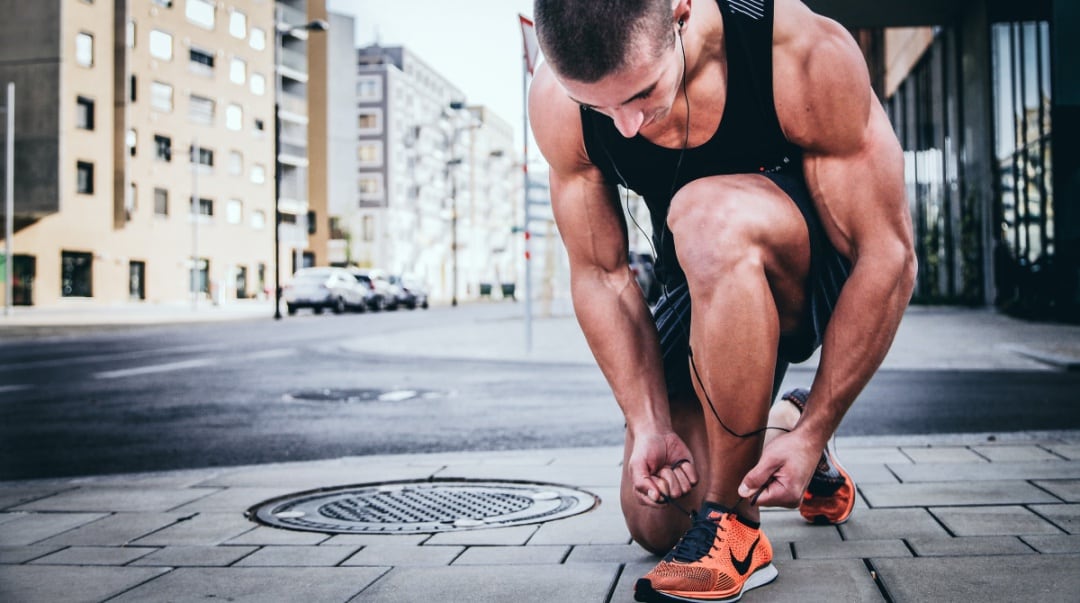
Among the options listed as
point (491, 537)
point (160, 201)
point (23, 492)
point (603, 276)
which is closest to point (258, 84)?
point (160, 201)

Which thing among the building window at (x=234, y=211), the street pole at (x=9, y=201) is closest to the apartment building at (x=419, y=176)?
the building window at (x=234, y=211)

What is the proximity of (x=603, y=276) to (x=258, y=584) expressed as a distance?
3.59ft

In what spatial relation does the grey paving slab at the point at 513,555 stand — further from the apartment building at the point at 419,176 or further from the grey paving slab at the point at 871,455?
the apartment building at the point at 419,176

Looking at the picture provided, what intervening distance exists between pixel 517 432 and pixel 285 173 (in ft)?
190

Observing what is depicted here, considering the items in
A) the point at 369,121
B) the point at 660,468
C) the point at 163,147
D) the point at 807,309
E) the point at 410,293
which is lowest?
the point at 660,468

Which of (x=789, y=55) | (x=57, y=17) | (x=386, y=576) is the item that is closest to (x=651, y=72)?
(x=789, y=55)

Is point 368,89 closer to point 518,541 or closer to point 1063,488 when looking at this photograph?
point 1063,488

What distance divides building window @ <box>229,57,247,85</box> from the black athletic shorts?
4861 centimetres

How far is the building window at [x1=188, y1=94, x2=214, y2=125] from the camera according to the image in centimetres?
4684

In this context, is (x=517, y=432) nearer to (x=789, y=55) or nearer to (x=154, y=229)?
(x=789, y=55)

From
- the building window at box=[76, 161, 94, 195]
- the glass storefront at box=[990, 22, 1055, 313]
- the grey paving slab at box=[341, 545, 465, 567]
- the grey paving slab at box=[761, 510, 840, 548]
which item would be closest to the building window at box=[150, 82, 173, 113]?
the building window at box=[76, 161, 94, 195]

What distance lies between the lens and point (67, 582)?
2457 mm

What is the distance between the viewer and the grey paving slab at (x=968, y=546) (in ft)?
8.11

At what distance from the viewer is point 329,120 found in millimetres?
64938
